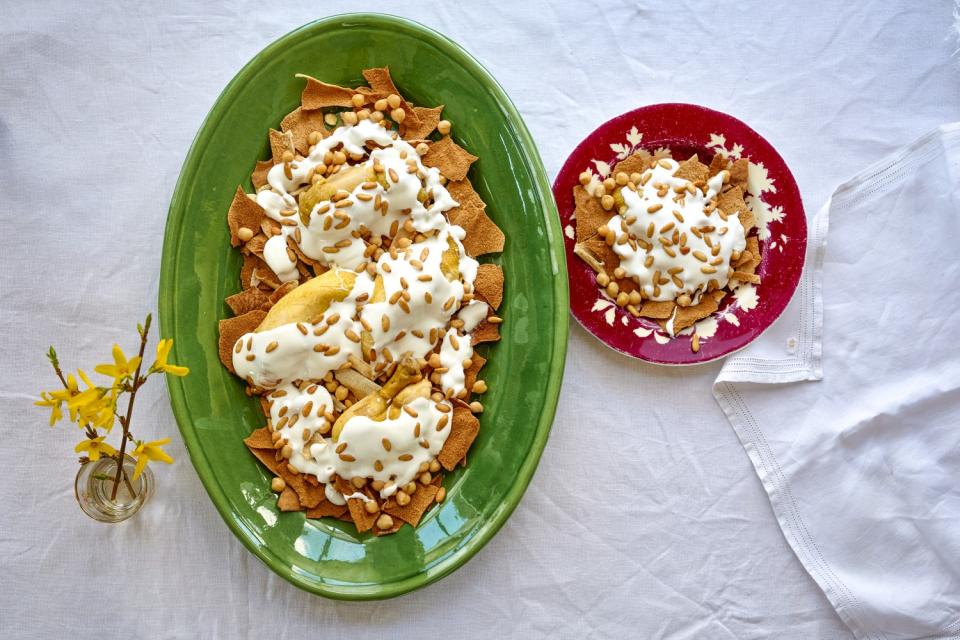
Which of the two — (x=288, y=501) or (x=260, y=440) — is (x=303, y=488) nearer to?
(x=288, y=501)

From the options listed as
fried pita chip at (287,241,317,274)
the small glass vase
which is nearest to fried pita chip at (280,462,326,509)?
the small glass vase

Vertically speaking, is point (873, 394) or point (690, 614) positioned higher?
point (873, 394)

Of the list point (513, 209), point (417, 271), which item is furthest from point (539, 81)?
point (417, 271)

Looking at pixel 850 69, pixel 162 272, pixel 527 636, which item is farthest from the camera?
pixel 850 69

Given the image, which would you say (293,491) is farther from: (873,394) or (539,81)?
(873,394)

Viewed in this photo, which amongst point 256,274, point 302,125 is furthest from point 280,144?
point 256,274

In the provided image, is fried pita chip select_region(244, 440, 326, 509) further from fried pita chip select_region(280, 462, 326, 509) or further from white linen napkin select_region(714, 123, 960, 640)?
white linen napkin select_region(714, 123, 960, 640)
